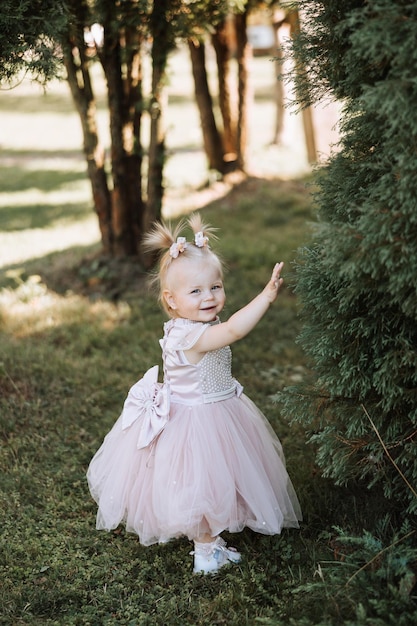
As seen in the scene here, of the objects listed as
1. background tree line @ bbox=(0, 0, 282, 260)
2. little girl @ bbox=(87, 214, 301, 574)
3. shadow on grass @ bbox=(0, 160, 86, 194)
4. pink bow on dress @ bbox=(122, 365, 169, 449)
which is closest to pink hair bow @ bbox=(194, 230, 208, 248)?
little girl @ bbox=(87, 214, 301, 574)

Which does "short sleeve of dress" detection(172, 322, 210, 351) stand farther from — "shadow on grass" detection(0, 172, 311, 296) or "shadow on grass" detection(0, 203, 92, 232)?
"shadow on grass" detection(0, 203, 92, 232)

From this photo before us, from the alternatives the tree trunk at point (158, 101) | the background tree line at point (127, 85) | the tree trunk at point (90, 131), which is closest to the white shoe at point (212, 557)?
the background tree line at point (127, 85)

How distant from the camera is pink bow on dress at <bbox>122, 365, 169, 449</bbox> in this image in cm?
361

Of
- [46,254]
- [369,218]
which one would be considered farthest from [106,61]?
[369,218]

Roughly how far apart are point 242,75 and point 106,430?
7914mm

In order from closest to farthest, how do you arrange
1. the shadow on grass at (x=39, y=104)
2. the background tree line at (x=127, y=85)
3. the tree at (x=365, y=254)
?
the tree at (x=365, y=254), the background tree line at (x=127, y=85), the shadow on grass at (x=39, y=104)

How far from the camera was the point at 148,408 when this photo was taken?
370 cm

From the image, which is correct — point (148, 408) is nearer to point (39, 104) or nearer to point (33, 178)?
point (33, 178)

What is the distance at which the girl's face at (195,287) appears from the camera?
3.59 metres

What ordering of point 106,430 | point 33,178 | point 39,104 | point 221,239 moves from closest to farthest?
1. point 106,430
2. point 221,239
3. point 33,178
4. point 39,104

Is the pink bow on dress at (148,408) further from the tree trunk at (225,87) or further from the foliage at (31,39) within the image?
the tree trunk at (225,87)

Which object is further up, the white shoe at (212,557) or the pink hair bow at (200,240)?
the pink hair bow at (200,240)

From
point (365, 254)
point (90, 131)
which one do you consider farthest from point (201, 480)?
point (90, 131)

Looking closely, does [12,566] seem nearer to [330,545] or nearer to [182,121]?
[330,545]
